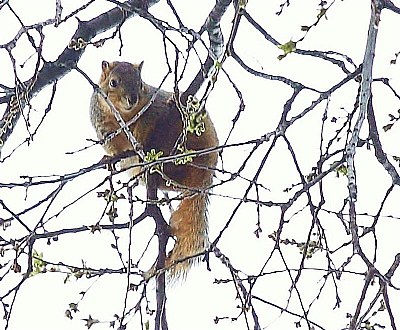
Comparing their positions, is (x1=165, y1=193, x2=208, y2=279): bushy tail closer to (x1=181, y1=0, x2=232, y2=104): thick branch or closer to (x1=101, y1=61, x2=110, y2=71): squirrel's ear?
(x1=181, y1=0, x2=232, y2=104): thick branch

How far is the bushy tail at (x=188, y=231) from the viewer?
61.9 inches

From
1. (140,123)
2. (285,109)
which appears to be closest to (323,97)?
(285,109)

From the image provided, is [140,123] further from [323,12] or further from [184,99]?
[323,12]

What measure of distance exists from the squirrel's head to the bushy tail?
26cm

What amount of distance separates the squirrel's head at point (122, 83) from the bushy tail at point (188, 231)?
257mm

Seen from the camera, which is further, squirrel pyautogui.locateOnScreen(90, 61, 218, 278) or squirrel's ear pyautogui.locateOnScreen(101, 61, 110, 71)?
squirrel's ear pyautogui.locateOnScreen(101, 61, 110, 71)

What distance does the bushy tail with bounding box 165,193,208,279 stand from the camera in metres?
1.57

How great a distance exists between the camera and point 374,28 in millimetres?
770

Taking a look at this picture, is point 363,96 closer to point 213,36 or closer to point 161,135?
point 213,36

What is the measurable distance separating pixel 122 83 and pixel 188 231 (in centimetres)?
38

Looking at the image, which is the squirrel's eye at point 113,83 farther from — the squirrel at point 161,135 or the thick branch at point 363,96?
the thick branch at point 363,96

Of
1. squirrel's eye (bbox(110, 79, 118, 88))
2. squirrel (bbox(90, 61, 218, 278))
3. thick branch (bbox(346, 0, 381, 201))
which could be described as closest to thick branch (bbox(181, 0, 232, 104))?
squirrel (bbox(90, 61, 218, 278))

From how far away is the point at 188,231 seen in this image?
162 centimetres

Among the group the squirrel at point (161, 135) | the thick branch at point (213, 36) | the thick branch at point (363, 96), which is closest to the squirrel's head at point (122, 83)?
the squirrel at point (161, 135)
